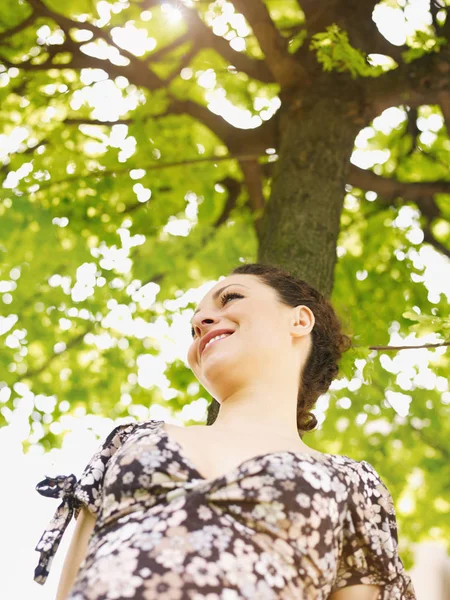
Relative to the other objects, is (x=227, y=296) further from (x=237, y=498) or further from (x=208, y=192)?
(x=208, y=192)

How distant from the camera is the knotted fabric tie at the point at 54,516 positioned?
2119 millimetres

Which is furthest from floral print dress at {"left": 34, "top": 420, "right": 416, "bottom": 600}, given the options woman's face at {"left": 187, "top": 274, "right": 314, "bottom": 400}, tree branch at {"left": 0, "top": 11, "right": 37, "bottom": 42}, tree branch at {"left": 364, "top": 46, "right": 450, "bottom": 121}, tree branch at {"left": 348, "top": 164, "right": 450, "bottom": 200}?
tree branch at {"left": 0, "top": 11, "right": 37, "bottom": 42}

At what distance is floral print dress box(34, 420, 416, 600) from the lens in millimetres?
1689

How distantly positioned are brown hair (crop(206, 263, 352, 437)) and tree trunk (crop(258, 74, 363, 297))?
63 centimetres

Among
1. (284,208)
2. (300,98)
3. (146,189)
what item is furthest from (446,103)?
(146,189)

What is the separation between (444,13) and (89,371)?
3.85 meters

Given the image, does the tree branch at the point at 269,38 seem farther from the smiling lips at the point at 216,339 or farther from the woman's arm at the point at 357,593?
the woman's arm at the point at 357,593

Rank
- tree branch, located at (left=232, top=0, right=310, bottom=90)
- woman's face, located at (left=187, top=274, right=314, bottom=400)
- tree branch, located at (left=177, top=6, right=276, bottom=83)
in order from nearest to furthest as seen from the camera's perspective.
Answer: woman's face, located at (left=187, top=274, right=314, bottom=400)
tree branch, located at (left=232, top=0, right=310, bottom=90)
tree branch, located at (left=177, top=6, right=276, bottom=83)

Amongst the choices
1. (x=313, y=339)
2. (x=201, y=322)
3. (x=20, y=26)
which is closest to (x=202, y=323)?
(x=201, y=322)

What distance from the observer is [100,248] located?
19.3ft

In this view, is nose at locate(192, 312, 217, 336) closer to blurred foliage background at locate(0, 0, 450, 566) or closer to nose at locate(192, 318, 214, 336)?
nose at locate(192, 318, 214, 336)

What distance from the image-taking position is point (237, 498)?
1.83 m

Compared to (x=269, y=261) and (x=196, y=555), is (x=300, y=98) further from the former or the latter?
(x=196, y=555)

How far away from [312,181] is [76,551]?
2.41 m
